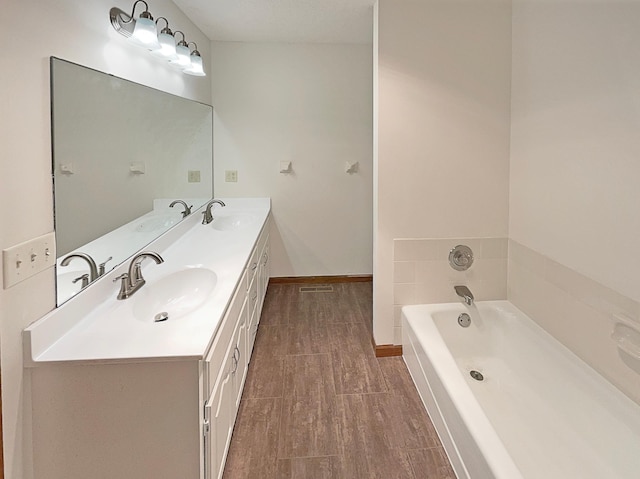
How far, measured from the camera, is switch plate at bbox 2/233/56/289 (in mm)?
1298

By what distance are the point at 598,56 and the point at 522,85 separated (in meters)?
0.73

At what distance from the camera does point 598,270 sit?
2.07m

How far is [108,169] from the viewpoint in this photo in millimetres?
2100

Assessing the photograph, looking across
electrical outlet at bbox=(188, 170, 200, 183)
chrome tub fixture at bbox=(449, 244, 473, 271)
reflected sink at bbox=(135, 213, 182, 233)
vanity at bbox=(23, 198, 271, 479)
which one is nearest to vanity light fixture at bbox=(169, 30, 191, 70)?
electrical outlet at bbox=(188, 170, 200, 183)

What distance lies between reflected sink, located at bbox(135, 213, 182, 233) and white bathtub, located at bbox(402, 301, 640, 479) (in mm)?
1698

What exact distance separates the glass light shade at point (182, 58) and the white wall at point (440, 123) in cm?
128

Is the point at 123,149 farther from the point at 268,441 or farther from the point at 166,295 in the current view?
the point at 268,441

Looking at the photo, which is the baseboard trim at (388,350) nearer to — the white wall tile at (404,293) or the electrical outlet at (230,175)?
the white wall tile at (404,293)

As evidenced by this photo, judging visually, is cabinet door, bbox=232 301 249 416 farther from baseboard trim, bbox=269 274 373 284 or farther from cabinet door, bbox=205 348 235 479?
baseboard trim, bbox=269 274 373 284

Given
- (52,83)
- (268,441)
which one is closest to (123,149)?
(52,83)

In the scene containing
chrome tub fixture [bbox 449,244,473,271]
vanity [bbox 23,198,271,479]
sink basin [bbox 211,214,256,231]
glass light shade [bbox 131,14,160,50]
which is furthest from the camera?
sink basin [bbox 211,214,256,231]

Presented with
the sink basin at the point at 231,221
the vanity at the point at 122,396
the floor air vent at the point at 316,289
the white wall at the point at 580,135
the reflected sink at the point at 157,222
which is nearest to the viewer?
the vanity at the point at 122,396

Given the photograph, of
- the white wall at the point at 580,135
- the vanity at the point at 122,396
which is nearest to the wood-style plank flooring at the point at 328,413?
the vanity at the point at 122,396

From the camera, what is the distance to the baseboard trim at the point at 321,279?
183 inches
